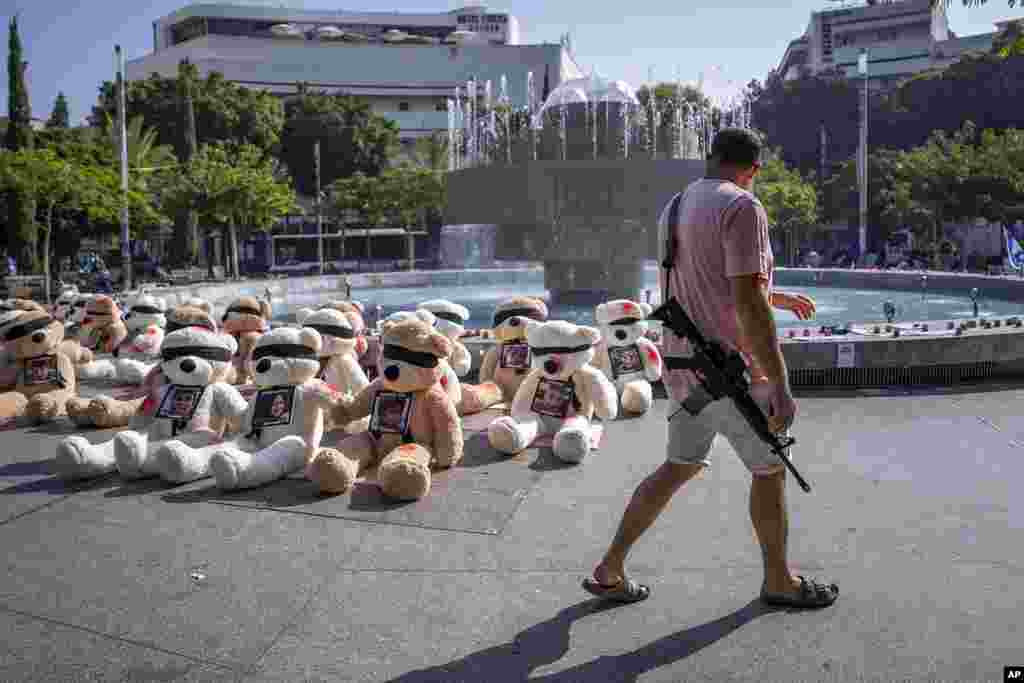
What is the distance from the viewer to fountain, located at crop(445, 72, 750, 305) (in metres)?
14.9

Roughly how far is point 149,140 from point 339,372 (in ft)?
119

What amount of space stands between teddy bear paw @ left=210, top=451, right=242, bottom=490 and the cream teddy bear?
13 cm

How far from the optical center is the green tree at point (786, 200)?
35.6 m

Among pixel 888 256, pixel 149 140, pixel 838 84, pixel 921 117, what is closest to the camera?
pixel 888 256

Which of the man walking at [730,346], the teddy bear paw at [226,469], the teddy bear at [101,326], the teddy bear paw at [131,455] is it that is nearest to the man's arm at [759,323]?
the man walking at [730,346]

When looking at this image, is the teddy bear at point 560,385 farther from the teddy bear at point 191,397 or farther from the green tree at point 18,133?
the green tree at point 18,133

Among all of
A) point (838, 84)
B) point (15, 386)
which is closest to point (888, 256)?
point (838, 84)

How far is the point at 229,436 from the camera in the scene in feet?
23.5

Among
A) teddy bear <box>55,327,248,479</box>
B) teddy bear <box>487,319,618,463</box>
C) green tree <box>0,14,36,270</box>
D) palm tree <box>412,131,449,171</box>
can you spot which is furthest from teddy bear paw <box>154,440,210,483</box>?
palm tree <box>412,131,449,171</box>

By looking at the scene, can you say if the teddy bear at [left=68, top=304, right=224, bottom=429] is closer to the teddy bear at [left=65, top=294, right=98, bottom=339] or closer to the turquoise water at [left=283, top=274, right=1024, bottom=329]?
the teddy bear at [left=65, top=294, right=98, bottom=339]

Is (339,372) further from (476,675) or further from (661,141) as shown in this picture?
(661,141)

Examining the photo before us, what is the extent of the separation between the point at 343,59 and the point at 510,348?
6538 centimetres

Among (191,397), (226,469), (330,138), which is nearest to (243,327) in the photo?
(191,397)

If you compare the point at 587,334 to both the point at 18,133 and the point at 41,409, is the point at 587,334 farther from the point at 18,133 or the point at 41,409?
the point at 18,133
